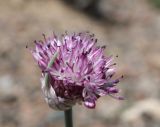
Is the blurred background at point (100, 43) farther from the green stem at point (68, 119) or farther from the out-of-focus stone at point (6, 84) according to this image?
the green stem at point (68, 119)

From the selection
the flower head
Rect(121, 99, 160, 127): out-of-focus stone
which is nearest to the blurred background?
Rect(121, 99, 160, 127): out-of-focus stone

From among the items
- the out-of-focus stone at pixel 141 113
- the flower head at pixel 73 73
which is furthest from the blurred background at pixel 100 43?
the flower head at pixel 73 73

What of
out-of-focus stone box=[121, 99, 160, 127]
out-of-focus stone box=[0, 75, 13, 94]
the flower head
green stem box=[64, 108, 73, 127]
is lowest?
out-of-focus stone box=[121, 99, 160, 127]

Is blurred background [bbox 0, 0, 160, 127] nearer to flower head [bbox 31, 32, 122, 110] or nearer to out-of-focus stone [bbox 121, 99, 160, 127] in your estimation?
out-of-focus stone [bbox 121, 99, 160, 127]

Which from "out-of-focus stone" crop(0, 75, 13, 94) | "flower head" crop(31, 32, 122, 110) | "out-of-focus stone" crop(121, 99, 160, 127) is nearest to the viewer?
"flower head" crop(31, 32, 122, 110)

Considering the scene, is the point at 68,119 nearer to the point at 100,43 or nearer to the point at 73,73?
the point at 73,73

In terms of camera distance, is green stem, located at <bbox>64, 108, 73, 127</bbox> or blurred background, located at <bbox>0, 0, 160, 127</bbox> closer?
green stem, located at <bbox>64, 108, 73, 127</bbox>
